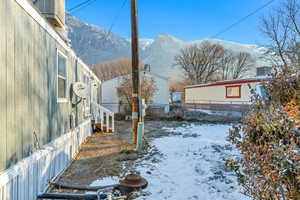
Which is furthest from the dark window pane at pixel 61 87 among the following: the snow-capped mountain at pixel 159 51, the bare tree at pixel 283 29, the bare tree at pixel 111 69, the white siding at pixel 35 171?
the bare tree at pixel 111 69

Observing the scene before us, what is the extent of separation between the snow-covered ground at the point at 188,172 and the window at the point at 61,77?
223 centimetres

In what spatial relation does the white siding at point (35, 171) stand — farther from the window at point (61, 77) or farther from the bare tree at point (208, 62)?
the bare tree at point (208, 62)

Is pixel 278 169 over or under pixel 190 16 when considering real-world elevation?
under

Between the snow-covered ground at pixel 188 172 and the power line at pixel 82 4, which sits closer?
the snow-covered ground at pixel 188 172

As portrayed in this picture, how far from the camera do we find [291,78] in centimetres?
232

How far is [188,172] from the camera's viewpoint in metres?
4.11

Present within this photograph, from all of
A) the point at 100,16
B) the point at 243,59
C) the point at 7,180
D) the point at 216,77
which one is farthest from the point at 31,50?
the point at 243,59

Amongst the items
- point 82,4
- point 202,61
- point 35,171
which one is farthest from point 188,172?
point 202,61

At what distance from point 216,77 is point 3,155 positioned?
39.1 meters

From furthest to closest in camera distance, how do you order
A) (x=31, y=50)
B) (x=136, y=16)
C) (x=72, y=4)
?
(x=72, y=4)
(x=136, y=16)
(x=31, y=50)

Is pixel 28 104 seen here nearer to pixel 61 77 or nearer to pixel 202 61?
pixel 61 77

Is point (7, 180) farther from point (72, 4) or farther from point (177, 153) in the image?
point (72, 4)

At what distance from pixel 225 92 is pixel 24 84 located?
57.3 ft

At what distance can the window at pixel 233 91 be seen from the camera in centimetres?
1615
